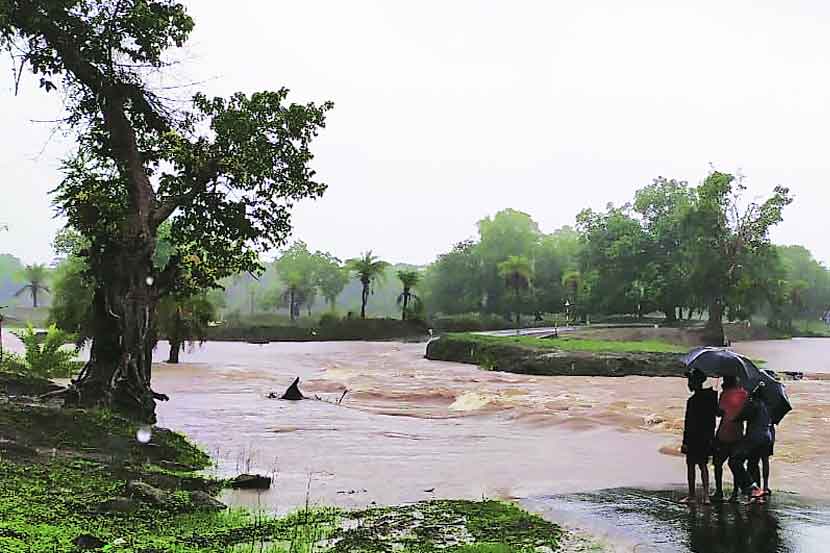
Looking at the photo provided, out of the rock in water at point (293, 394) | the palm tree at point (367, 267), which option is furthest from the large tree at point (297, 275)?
the rock in water at point (293, 394)

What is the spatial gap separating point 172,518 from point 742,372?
6.59 m

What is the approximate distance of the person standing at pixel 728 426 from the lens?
10.1 metres

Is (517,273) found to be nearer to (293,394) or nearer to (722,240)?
(722,240)

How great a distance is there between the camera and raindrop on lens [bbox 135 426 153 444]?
42.6 ft

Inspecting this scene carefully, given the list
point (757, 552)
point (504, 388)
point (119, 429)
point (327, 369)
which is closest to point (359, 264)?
point (327, 369)

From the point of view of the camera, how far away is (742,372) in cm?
998

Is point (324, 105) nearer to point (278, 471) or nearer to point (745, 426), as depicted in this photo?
point (278, 471)

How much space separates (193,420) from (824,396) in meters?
20.6

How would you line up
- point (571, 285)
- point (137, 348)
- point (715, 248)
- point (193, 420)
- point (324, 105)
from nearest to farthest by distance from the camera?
1. point (137, 348)
2. point (324, 105)
3. point (193, 420)
4. point (715, 248)
5. point (571, 285)

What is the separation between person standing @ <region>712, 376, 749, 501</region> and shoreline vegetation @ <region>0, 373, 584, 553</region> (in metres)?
2.67

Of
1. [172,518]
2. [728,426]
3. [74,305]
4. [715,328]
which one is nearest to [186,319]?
[74,305]

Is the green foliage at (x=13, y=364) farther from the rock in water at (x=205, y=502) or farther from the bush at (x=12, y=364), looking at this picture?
the rock in water at (x=205, y=502)

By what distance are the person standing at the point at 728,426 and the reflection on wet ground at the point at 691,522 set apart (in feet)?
1.25

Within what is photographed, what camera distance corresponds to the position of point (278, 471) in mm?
12688
